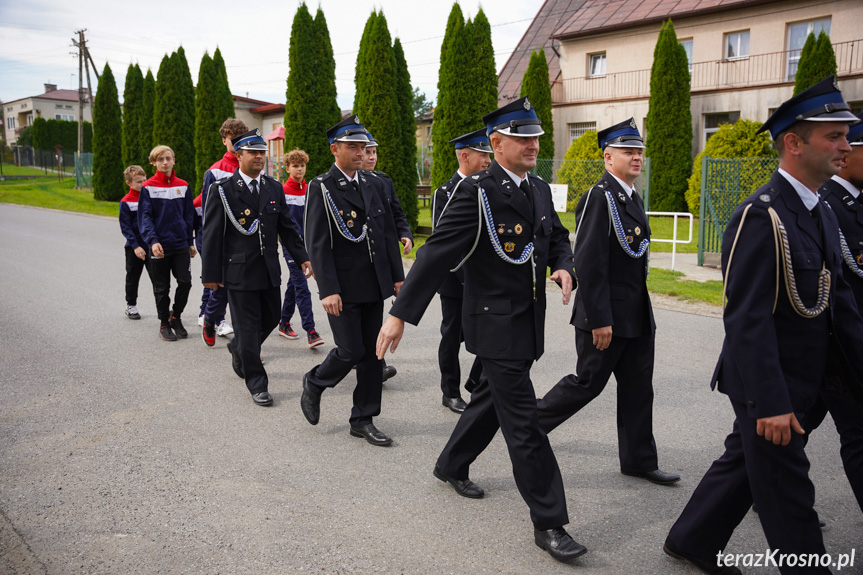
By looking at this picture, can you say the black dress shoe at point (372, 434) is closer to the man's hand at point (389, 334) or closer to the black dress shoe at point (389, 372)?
the black dress shoe at point (389, 372)

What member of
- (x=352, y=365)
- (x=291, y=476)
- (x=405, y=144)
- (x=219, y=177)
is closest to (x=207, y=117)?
(x=405, y=144)

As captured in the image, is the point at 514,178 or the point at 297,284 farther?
the point at 297,284

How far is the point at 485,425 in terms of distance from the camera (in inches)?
151

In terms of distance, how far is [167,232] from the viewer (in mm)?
7832

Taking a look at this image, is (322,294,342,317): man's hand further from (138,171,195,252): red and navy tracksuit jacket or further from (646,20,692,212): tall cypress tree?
(646,20,692,212): tall cypress tree

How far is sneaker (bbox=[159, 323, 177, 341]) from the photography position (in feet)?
25.5

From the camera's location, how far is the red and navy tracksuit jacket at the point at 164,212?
7.70 metres

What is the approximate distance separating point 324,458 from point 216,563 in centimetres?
135

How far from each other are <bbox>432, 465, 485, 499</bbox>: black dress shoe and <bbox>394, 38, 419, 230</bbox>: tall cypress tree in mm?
14847

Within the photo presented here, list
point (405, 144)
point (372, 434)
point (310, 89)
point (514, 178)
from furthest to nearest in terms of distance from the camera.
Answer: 1. point (310, 89)
2. point (405, 144)
3. point (372, 434)
4. point (514, 178)

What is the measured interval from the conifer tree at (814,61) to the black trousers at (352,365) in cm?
2033

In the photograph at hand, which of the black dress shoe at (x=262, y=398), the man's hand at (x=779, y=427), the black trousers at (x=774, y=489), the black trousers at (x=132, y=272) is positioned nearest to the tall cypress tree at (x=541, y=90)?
the black trousers at (x=132, y=272)

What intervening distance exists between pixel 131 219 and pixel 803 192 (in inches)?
300

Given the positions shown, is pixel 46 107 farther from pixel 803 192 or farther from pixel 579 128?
pixel 803 192
